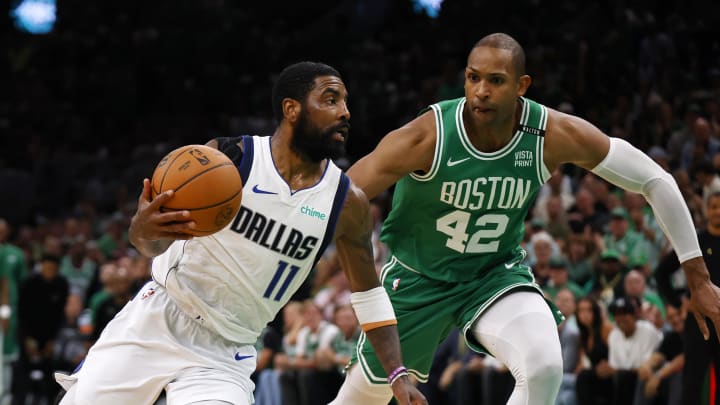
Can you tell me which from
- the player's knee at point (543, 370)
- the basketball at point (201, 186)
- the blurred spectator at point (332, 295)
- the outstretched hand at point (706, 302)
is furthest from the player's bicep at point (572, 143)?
the blurred spectator at point (332, 295)

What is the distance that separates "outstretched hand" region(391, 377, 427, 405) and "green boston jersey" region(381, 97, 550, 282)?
45.7 inches

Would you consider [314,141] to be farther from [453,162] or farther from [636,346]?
[636,346]

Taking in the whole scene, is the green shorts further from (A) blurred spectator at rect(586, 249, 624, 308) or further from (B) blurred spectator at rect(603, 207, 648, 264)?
(B) blurred spectator at rect(603, 207, 648, 264)

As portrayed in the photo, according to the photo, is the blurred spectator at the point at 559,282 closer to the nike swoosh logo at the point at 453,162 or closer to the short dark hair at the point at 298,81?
the nike swoosh logo at the point at 453,162

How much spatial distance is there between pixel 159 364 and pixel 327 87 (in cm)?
133

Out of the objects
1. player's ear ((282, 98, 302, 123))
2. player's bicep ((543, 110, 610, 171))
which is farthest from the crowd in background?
player's ear ((282, 98, 302, 123))

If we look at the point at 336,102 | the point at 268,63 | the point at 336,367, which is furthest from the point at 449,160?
the point at 268,63

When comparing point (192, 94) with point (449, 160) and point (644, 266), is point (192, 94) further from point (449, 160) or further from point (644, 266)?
point (449, 160)

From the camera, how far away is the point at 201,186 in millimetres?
4141

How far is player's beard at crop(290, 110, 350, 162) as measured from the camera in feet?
15.3

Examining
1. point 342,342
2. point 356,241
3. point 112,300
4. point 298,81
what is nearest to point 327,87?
point 298,81

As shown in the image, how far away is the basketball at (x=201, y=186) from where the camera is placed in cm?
412

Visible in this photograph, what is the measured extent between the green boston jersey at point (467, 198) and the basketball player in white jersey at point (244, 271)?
931 millimetres

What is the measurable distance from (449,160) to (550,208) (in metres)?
5.47
